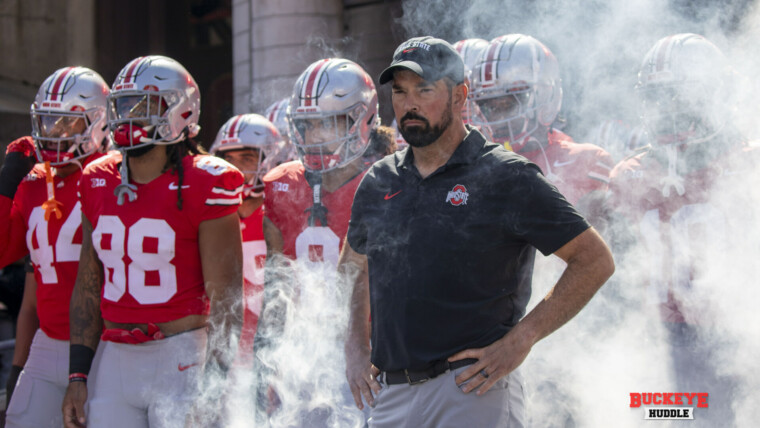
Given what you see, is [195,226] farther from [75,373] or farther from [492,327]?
[492,327]

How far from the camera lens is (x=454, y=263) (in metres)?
2.39

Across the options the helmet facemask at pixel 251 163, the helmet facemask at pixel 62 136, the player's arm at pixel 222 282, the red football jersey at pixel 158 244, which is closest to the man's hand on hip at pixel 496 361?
the player's arm at pixel 222 282

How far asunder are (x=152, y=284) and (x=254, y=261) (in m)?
1.53

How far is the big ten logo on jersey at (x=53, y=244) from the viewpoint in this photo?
384 centimetres

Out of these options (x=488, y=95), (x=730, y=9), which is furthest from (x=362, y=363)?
(x=730, y=9)

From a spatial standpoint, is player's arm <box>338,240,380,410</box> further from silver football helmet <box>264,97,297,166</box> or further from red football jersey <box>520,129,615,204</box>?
silver football helmet <box>264,97,297,166</box>

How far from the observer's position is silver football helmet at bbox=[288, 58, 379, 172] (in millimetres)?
3945

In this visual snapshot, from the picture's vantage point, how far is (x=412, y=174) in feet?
8.55

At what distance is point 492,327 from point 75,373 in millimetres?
1940

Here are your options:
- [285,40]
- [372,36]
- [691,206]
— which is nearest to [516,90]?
[691,206]

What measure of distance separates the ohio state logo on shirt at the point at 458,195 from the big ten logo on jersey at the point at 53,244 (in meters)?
2.24

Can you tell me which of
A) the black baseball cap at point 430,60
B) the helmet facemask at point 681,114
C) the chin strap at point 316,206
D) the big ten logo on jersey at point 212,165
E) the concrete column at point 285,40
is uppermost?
the concrete column at point 285,40

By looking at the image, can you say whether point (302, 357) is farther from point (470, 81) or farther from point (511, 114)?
point (470, 81)

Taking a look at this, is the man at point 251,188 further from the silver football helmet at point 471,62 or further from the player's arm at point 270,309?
the silver football helmet at point 471,62
